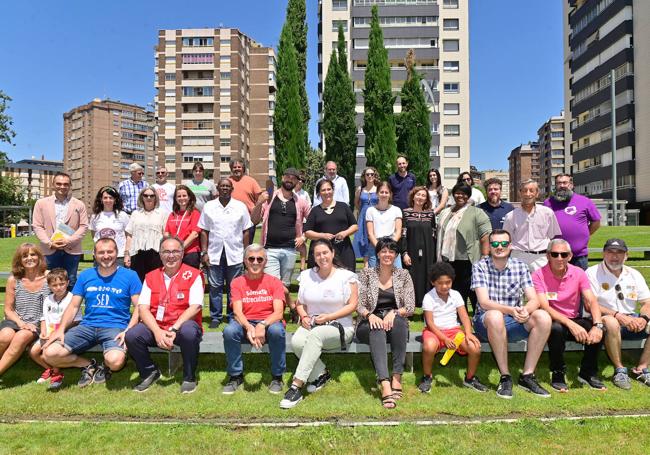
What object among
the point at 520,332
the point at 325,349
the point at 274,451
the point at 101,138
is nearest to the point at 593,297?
the point at 520,332

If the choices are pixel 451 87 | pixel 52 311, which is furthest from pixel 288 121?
pixel 451 87

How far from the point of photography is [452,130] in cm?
5322

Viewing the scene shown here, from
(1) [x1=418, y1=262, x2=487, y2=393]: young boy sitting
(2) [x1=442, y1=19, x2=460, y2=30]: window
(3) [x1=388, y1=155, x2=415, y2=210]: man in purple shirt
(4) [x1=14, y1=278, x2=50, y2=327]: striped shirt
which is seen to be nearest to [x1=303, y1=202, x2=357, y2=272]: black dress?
(1) [x1=418, y1=262, x2=487, y2=393]: young boy sitting

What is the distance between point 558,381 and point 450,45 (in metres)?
54.8

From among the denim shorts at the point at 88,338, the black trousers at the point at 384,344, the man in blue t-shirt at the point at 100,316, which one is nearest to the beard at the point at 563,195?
the black trousers at the point at 384,344

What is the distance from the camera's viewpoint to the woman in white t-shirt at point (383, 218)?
667cm

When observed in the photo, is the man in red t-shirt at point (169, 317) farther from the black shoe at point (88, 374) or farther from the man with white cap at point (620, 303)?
the man with white cap at point (620, 303)

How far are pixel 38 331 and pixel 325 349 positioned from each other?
329cm

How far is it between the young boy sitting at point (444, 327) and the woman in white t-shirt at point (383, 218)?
141 centimetres

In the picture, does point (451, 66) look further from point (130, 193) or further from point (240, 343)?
point (240, 343)

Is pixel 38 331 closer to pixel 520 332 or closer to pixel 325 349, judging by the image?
pixel 325 349

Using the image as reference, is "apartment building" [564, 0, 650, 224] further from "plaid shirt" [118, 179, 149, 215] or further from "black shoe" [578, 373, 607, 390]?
"plaid shirt" [118, 179, 149, 215]

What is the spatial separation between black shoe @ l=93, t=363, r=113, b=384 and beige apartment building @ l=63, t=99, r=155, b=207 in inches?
5124

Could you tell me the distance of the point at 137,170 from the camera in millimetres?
7766
